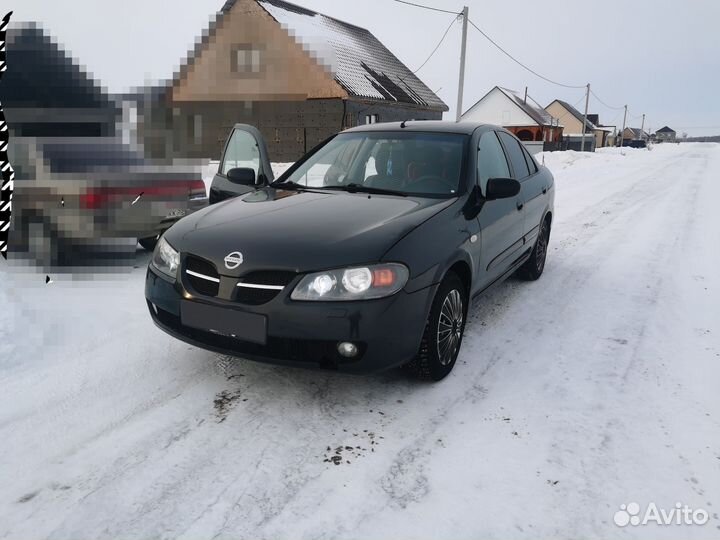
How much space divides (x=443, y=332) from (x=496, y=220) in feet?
3.90

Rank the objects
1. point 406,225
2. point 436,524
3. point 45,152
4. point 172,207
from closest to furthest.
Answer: point 436,524, point 406,225, point 45,152, point 172,207

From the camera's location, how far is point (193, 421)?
9.02 feet

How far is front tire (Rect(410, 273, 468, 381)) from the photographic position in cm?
304

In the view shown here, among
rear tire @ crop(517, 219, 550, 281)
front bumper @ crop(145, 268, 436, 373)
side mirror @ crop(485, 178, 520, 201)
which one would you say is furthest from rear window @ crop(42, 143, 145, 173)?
rear tire @ crop(517, 219, 550, 281)

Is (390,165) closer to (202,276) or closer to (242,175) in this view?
(242,175)

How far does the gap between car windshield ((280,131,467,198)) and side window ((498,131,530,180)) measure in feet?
3.21

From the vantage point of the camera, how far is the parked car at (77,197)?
16.0 ft

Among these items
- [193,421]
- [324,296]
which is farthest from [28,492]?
[324,296]

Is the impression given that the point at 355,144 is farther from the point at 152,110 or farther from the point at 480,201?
the point at 152,110

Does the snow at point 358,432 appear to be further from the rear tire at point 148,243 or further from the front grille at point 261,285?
the rear tire at point 148,243

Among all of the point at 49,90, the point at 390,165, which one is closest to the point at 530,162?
the point at 390,165

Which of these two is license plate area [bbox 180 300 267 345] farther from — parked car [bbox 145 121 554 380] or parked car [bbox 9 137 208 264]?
parked car [bbox 9 137 208 264]

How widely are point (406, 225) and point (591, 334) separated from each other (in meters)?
1.96

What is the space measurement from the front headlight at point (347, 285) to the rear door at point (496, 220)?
1.23 metres
